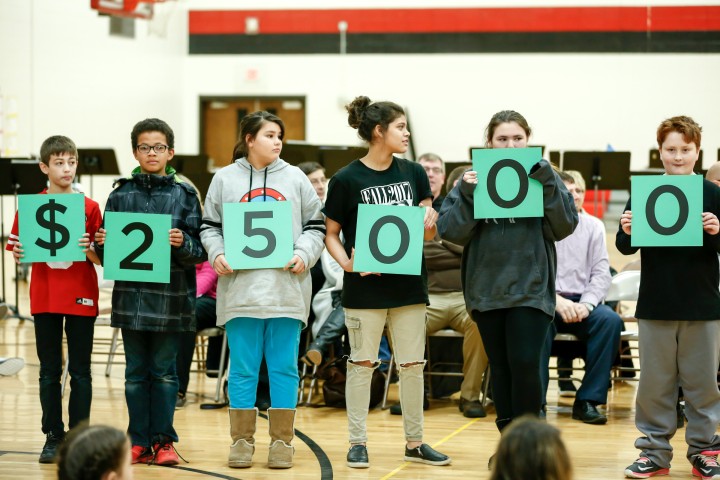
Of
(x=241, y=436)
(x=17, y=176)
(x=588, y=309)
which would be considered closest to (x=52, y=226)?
(x=241, y=436)

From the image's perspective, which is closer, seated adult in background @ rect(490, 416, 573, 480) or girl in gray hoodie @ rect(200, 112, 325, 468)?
seated adult in background @ rect(490, 416, 573, 480)

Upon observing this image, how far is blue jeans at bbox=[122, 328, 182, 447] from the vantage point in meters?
3.97

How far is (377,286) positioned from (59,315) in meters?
1.38

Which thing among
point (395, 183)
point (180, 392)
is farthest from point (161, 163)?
point (180, 392)

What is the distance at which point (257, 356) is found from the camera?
12.9 ft

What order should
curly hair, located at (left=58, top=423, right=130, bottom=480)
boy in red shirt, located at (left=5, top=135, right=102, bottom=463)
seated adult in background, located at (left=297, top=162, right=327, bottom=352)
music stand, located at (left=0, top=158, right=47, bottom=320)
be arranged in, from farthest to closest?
music stand, located at (left=0, top=158, right=47, bottom=320) → seated adult in background, located at (left=297, top=162, right=327, bottom=352) → boy in red shirt, located at (left=5, top=135, right=102, bottom=463) → curly hair, located at (left=58, top=423, right=130, bottom=480)

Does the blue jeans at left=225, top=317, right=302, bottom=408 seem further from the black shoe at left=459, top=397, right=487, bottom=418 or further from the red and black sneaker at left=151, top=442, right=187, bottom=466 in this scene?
the black shoe at left=459, top=397, right=487, bottom=418

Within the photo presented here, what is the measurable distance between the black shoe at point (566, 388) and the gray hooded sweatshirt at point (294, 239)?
2420 millimetres

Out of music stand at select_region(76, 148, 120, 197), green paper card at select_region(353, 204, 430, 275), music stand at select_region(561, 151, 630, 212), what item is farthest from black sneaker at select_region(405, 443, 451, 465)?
music stand at select_region(76, 148, 120, 197)

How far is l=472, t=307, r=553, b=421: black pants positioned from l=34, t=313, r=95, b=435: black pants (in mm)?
1697

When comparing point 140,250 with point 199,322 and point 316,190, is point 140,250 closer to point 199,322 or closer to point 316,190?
point 199,322

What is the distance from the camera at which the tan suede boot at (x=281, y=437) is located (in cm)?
390

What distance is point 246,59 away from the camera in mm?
14641

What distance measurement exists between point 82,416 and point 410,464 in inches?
56.8
